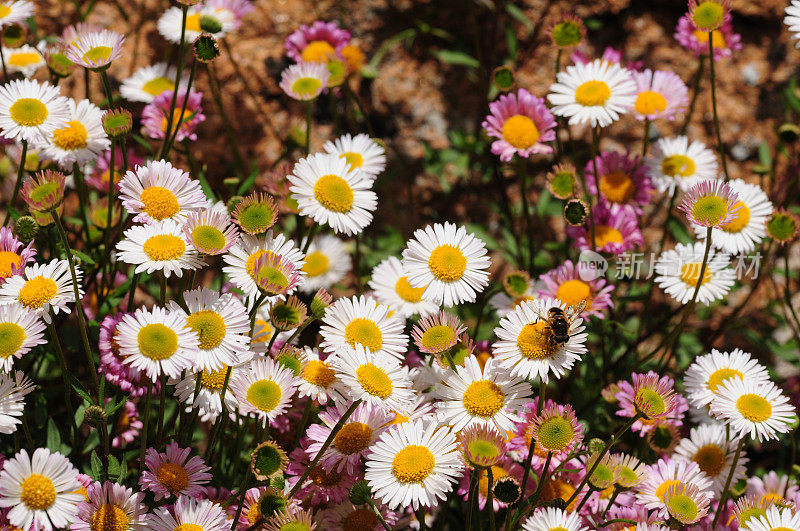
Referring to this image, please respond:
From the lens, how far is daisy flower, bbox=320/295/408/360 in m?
1.95

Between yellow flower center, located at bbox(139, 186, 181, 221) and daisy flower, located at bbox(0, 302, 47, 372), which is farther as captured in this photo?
yellow flower center, located at bbox(139, 186, 181, 221)

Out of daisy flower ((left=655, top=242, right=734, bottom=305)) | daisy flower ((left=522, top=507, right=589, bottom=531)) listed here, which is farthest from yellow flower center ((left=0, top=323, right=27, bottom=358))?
daisy flower ((left=655, top=242, right=734, bottom=305))

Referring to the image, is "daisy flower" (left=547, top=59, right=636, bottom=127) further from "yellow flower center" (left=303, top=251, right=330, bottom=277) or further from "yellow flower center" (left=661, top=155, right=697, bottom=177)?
"yellow flower center" (left=303, top=251, right=330, bottom=277)

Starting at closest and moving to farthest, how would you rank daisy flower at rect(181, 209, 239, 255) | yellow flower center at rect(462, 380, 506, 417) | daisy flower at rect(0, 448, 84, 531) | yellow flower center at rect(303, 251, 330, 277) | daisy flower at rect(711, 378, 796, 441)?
daisy flower at rect(0, 448, 84, 531), daisy flower at rect(181, 209, 239, 255), yellow flower center at rect(462, 380, 506, 417), daisy flower at rect(711, 378, 796, 441), yellow flower center at rect(303, 251, 330, 277)

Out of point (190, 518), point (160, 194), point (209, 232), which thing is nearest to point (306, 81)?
point (160, 194)

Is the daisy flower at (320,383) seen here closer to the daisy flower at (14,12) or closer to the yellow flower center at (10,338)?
the yellow flower center at (10,338)

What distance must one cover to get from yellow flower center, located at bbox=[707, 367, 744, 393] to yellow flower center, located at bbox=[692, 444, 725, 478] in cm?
21

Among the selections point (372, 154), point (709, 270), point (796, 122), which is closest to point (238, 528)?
point (372, 154)

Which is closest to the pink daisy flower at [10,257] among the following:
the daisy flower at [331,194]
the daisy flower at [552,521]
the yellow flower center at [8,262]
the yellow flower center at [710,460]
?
the yellow flower center at [8,262]

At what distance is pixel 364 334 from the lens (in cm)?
195

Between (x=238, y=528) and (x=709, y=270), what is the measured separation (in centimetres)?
170

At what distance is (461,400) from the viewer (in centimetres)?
191

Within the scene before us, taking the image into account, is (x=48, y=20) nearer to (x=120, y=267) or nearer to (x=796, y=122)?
(x=120, y=267)

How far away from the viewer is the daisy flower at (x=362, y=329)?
1945 mm
